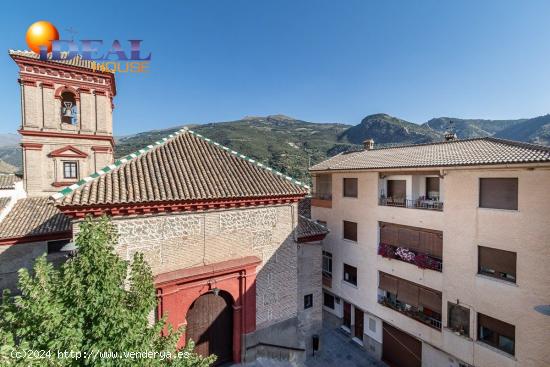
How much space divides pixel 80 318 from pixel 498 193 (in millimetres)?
13883

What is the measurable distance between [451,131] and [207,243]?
18.0m

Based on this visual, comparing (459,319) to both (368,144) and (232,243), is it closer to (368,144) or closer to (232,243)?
(232,243)

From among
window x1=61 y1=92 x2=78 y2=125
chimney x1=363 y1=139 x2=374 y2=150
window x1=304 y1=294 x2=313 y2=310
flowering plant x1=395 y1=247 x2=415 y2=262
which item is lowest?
window x1=304 y1=294 x2=313 y2=310

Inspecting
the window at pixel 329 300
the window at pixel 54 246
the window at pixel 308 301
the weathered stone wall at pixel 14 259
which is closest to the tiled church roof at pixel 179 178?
the window at pixel 308 301

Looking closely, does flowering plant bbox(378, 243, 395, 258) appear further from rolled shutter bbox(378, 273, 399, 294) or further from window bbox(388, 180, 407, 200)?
window bbox(388, 180, 407, 200)

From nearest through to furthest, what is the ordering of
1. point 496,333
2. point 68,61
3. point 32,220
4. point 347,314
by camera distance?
1. point 496,333
2. point 32,220
3. point 347,314
4. point 68,61

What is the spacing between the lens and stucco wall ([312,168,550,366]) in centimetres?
949

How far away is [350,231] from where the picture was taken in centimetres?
1669

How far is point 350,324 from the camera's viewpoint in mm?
17312

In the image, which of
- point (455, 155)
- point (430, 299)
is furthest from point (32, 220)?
point (455, 155)

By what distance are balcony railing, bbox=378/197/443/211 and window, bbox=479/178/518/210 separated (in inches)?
69.5

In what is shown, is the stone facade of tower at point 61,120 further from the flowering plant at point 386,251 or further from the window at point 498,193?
the window at point 498,193

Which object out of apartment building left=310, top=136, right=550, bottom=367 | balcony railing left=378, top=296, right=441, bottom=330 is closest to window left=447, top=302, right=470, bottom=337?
apartment building left=310, top=136, right=550, bottom=367

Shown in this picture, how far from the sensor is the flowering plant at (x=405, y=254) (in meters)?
13.3
